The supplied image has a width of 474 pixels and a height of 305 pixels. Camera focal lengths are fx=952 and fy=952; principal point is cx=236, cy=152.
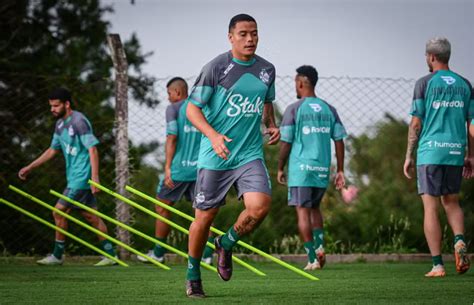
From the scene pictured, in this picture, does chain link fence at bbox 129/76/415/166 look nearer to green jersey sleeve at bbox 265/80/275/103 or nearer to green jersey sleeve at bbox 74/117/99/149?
green jersey sleeve at bbox 74/117/99/149

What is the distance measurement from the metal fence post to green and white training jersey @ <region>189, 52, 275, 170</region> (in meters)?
5.42

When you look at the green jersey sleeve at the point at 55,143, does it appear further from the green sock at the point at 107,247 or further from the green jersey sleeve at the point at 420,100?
the green jersey sleeve at the point at 420,100

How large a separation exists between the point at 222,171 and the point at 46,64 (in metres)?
8.40

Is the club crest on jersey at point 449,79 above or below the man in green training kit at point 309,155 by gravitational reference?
above

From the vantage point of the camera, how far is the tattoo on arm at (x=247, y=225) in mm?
5902

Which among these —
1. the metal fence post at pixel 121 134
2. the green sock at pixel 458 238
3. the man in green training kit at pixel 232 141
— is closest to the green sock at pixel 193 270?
the man in green training kit at pixel 232 141

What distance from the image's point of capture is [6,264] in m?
10.1

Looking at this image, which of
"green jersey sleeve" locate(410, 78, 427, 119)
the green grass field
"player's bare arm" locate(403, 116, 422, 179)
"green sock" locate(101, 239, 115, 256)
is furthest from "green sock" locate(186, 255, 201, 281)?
"green sock" locate(101, 239, 115, 256)

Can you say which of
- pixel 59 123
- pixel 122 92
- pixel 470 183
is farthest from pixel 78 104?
pixel 470 183

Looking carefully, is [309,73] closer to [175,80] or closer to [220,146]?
[175,80]

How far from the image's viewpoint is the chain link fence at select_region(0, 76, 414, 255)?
1096 cm

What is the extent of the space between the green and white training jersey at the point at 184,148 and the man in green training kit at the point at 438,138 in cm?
301

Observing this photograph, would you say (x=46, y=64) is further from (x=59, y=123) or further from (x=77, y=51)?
(x=59, y=123)

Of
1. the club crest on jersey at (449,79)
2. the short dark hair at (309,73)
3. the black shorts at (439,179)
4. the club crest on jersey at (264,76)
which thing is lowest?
Answer: the black shorts at (439,179)
